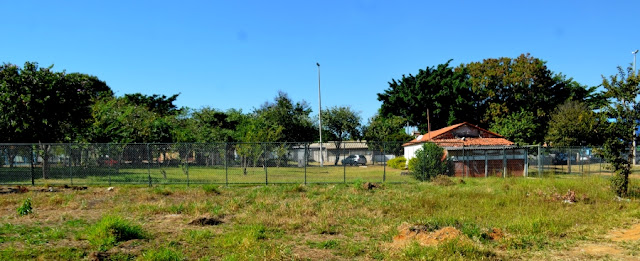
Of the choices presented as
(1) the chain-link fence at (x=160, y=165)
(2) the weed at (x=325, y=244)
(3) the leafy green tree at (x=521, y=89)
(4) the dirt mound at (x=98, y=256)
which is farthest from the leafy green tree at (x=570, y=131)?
(4) the dirt mound at (x=98, y=256)

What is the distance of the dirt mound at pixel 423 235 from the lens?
24.7 feet

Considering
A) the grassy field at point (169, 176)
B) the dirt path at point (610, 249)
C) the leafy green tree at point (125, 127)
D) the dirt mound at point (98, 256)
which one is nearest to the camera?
the dirt mound at point (98, 256)

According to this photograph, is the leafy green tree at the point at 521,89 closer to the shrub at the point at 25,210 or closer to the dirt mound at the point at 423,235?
the dirt mound at the point at 423,235

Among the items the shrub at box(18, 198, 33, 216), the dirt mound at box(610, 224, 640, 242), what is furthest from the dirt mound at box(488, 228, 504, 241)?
the shrub at box(18, 198, 33, 216)

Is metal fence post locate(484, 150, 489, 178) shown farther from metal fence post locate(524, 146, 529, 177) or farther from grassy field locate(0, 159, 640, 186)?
grassy field locate(0, 159, 640, 186)

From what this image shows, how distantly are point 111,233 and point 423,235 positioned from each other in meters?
5.57

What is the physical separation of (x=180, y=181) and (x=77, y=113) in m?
8.17

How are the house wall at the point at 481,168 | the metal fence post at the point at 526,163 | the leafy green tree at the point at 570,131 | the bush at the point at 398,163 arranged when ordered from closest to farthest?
1. the house wall at the point at 481,168
2. the metal fence post at the point at 526,163
3. the bush at the point at 398,163
4. the leafy green tree at the point at 570,131

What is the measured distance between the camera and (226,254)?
705cm

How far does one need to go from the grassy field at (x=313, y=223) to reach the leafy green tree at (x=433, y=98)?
98.0ft

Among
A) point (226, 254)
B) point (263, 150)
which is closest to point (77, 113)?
point (263, 150)

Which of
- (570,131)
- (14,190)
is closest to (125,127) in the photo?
(14,190)

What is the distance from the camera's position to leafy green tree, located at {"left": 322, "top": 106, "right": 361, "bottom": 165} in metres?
55.4

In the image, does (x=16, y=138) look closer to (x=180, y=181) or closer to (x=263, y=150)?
(x=180, y=181)
